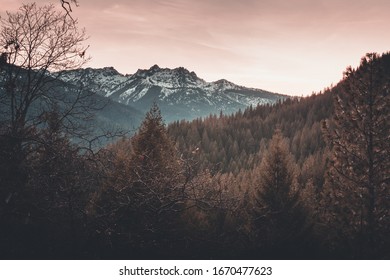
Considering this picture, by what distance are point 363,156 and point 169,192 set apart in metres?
11.7

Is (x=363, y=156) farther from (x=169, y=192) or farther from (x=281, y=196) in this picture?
(x=169, y=192)

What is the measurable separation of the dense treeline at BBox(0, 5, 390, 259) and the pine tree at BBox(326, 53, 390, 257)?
0.05 m

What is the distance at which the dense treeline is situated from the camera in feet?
30.0

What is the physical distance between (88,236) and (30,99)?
13.9 ft

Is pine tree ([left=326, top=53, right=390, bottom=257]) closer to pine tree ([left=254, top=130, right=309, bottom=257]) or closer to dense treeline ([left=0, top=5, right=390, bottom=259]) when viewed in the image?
dense treeline ([left=0, top=5, right=390, bottom=259])

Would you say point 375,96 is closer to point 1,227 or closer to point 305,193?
point 305,193

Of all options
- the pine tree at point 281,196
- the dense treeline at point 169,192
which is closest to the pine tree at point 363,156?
the dense treeline at point 169,192

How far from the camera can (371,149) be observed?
1881 centimetres

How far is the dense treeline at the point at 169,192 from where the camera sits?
9133 mm

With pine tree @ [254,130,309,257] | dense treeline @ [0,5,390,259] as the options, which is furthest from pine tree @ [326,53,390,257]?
pine tree @ [254,130,309,257]

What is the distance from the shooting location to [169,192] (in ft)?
40.5

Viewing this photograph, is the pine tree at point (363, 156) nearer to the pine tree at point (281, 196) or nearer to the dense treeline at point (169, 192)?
the dense treeline at point (169, 192)

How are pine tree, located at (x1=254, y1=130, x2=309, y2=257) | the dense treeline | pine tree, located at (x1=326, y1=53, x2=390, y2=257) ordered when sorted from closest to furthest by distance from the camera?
the dense treeline
pine tree, located at (x1=326, y1=53, x2=390, y2=257)
pine tree, located at (x1=254, y1=130, x2=309, y2=257)

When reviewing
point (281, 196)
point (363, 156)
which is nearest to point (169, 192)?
point (363, 156)
